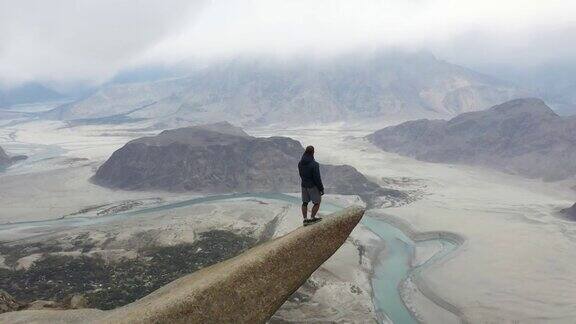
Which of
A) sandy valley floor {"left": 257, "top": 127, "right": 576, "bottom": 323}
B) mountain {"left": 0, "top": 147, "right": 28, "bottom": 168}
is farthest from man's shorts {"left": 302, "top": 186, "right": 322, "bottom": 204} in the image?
mountain {"left": 0, "top": 147, "right": 28, "bottom": 168}

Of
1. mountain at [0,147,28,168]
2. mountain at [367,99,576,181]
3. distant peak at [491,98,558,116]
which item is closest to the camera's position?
mountain at [367,99,576,181]

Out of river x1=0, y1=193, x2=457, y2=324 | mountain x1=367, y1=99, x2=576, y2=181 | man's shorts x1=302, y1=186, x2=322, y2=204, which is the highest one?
man's shorts x1=302, y1=186, x2=322, y2=204

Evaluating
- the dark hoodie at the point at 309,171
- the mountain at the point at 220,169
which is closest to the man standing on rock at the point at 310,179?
the dark hoodie at the point at 309,171

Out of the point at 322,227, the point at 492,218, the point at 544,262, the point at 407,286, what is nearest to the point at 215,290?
the point at 322,227

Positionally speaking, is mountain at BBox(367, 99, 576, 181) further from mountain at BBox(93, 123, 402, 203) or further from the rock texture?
the rock texture

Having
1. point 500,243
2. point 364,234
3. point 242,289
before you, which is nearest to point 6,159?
point 364,234

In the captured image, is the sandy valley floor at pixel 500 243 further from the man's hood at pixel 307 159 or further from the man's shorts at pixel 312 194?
the man's hood at pixel 307 159

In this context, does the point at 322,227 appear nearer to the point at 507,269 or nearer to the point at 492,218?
the point at 507,269
